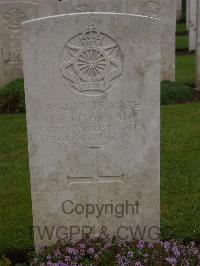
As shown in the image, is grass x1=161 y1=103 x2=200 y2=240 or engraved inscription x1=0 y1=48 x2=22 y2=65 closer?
grass x1=161 y1=103 x2=200 y2=240

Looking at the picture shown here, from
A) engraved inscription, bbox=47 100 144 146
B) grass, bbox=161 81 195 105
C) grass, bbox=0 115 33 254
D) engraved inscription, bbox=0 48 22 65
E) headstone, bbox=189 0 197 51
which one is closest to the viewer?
engraved inscription, bbox=47 100 144 146

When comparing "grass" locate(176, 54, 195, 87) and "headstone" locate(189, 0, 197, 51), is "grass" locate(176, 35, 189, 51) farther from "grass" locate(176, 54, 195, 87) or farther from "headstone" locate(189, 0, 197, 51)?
"grass" locate(176, 54, 195, 87)

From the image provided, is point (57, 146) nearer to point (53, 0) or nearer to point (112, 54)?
point (112, 54)

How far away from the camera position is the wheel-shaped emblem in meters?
3.52

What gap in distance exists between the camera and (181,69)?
1308cm

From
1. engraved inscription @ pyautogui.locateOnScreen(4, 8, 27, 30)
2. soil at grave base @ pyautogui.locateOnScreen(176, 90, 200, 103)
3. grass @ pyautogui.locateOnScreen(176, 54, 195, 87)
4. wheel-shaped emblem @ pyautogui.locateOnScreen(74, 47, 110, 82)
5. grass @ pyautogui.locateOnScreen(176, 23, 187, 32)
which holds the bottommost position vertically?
soil at grave base @ pyautogui.locateOnScreen(176, 90, 200, 103)

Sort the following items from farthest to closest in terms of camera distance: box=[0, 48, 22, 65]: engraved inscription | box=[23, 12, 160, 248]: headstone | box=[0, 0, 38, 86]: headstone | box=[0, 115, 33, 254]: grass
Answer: box=[0, 48, 22, 65]: engraved inscription
box=[0, 0, 38, 86]: headstone
box=[0, 115, 33, 254]: grass
box=[23, 12, 160, 248]: headstone

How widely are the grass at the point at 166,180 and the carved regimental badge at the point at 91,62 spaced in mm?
1423

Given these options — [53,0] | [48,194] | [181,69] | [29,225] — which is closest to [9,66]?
[53,0]

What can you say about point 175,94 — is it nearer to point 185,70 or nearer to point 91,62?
point 185,70

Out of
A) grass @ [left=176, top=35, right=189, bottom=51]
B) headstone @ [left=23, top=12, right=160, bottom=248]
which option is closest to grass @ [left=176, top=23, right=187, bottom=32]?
grass @ [left=176, top=35, right=189, bottom=51]

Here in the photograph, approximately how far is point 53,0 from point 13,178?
4.38 metres

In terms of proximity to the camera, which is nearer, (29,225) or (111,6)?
(29,225)

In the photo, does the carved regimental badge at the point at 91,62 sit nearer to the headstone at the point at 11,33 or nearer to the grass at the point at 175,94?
the grass at the point at 175,94
